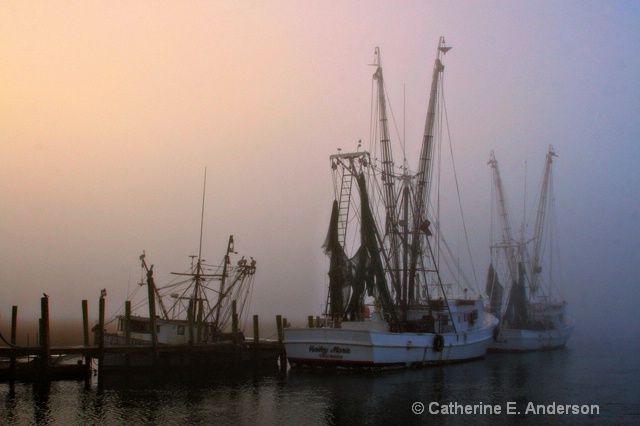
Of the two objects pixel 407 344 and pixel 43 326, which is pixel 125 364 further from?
pixel 407 344

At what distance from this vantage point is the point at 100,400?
36.2m

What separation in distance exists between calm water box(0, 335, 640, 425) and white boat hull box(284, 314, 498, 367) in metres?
0.96

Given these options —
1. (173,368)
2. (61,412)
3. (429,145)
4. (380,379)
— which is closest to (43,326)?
(61,412)

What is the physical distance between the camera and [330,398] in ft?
119

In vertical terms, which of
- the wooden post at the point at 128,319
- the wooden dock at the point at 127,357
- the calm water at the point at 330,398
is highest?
the wooden post at the point at 128,319

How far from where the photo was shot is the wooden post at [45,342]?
38.1 metres

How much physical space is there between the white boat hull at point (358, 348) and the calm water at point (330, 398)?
0.96 meters

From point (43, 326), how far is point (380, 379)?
1995 centimetres

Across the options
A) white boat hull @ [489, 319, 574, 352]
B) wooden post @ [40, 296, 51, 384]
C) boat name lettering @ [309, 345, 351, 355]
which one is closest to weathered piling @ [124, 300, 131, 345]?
wooden post @ [40, 296, 51, 384]

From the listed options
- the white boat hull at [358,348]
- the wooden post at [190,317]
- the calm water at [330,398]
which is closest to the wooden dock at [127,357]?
the wooden post at [190,317]

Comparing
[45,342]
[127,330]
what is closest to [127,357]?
[127,330]

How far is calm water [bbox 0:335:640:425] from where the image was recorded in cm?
3166

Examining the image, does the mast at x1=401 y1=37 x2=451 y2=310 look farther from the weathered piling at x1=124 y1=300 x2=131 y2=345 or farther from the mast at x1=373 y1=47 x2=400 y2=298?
the weathered piling at x1=124 y1=300 x2=131 y2=345

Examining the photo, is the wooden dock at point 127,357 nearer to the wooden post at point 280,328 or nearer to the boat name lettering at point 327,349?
the wooden post at point 280,328
